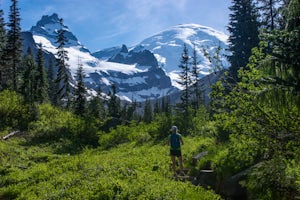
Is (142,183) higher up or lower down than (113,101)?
lower down

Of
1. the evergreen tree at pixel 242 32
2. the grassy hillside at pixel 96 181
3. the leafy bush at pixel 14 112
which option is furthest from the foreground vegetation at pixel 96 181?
the evergreen tree at pixel 242 32

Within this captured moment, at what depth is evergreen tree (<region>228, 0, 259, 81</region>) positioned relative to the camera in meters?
32.9

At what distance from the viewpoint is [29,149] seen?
24.0 meters

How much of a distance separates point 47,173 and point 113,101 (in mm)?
51032

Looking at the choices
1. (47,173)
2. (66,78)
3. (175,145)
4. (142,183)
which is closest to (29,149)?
(47,173)

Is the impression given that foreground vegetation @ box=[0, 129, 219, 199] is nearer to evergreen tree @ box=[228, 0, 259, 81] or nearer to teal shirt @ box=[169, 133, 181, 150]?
teal shirt @ box=[169, 133, 181, 150]

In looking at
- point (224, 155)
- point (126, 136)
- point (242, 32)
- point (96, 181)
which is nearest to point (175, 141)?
point (224, 155)

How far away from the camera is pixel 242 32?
33.8 m

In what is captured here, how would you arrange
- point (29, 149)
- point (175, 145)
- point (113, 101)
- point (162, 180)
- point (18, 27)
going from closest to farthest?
point (162, 180), point (175, 145), point (29, 149), point (18, 27), point (113, 101)

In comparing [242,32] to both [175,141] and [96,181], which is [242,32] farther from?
[96,181]

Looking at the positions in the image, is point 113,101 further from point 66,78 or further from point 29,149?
point 29,149

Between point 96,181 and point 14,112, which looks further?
point 14,112

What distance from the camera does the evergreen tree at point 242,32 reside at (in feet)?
108

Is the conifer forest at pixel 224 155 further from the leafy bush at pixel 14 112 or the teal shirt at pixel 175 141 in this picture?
the leafy bush at pixel 14 112
